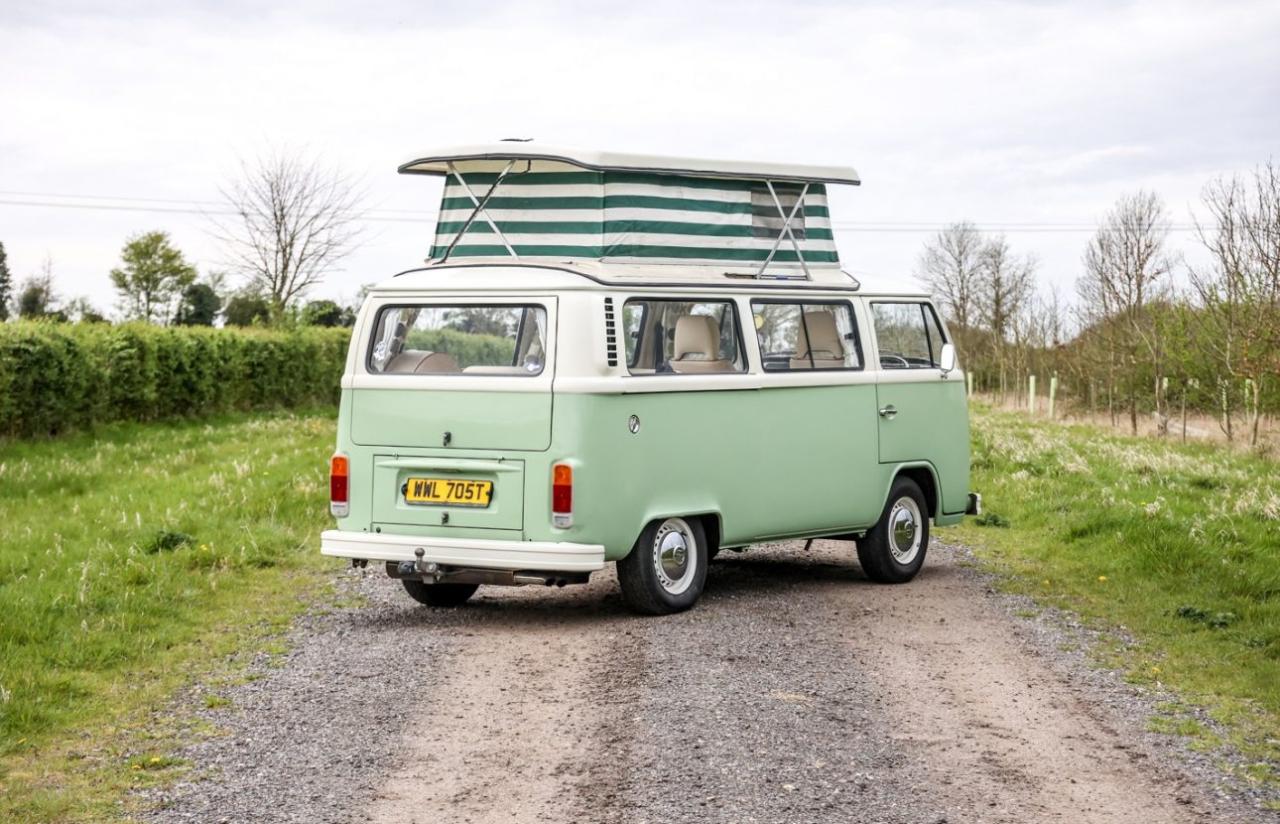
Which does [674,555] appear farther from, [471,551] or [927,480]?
[927,480]

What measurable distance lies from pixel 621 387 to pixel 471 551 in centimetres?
135

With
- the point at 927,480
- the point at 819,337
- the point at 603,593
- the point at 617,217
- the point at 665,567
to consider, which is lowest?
the point at 603,593

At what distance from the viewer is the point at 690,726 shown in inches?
285

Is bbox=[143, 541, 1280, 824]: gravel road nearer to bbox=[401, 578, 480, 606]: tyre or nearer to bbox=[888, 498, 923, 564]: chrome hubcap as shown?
bbox=[401, 578, 480, 606]: tyre

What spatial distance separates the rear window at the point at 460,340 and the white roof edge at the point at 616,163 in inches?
44.7

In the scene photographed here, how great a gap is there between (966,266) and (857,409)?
54.8 meters

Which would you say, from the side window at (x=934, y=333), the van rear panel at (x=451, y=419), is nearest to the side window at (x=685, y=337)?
the van rear panel at (x=451, y=419)

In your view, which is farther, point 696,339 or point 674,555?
point 696,339

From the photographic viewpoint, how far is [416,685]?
27.2ft

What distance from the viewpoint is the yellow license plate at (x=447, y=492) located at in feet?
32.4

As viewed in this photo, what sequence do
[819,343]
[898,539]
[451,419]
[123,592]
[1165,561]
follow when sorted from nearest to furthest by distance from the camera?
[451,419] → [123,592] → [819,343] → [898,539] → [1165,561]

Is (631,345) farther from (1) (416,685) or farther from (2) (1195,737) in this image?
(2) (1195,737)

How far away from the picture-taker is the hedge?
75.7ft

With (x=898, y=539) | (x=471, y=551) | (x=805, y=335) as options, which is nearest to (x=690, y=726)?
(x=471, y=551)
